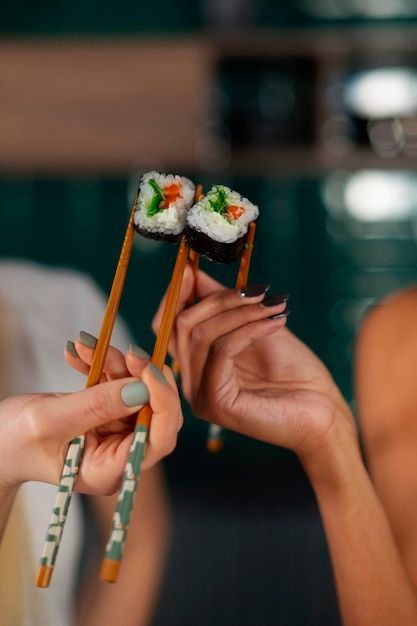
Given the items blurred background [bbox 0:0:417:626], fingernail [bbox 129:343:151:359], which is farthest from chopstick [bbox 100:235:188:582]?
blurred background [bbox 0:0:417:626]

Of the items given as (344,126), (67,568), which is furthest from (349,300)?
(67,568)

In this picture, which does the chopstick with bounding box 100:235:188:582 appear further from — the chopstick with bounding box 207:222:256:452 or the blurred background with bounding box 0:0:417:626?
Result: the blurred background with bounding box 0:0:417:626

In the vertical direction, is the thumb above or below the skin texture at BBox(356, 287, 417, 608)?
below

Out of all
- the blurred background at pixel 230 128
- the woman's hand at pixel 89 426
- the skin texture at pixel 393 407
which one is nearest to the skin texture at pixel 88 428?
the woman's hand at pixel 89 426

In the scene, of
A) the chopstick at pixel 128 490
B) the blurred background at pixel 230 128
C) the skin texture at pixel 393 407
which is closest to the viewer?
the chopstick at pixel 128 490

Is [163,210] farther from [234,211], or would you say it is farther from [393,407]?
[393,407]

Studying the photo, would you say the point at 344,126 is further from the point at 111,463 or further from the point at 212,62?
the point at 111,463

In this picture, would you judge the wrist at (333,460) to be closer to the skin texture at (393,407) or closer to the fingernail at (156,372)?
the skin texture at (393,407)
